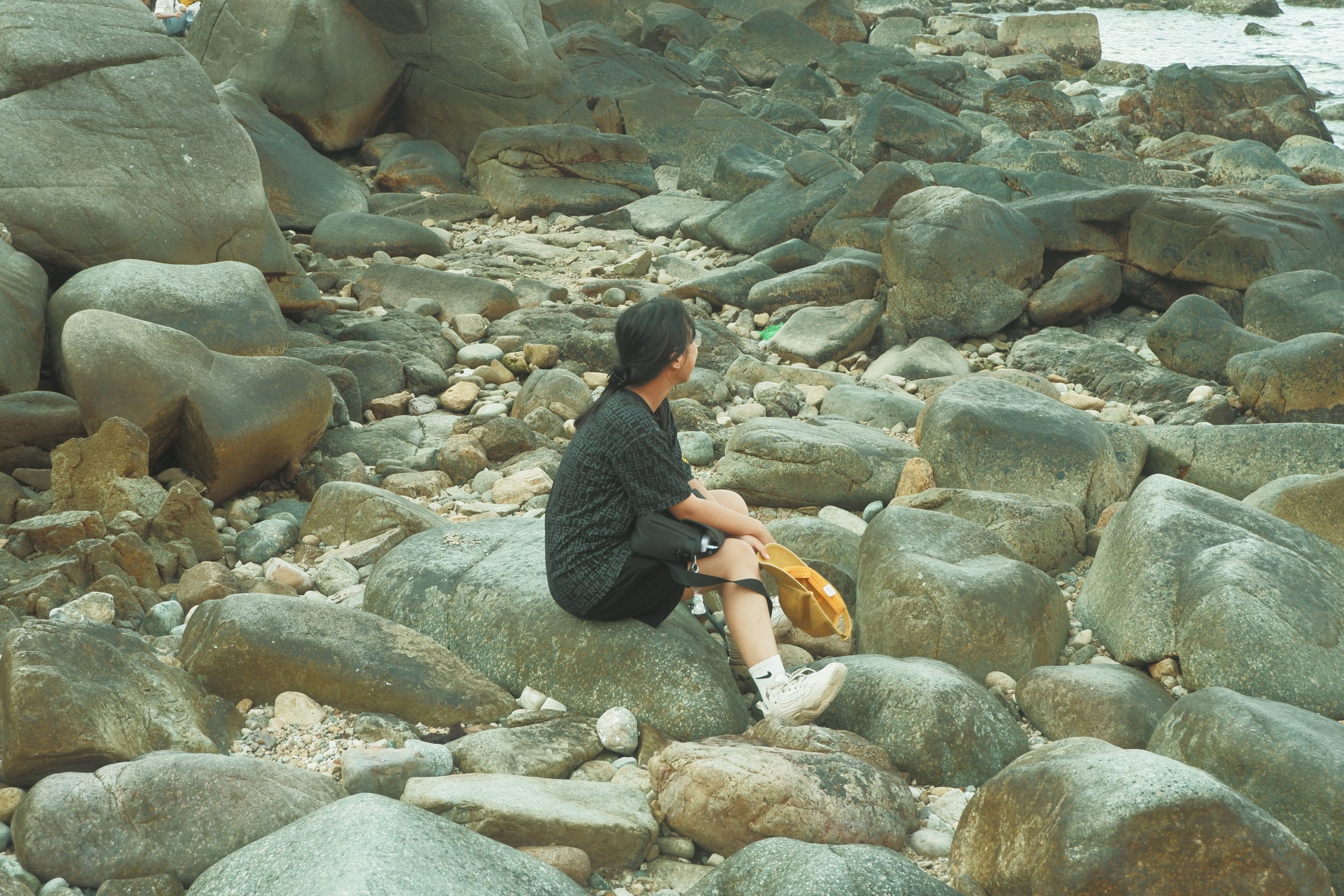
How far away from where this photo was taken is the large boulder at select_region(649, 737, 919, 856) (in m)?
3.24

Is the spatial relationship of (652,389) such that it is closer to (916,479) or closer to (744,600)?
(744,600)

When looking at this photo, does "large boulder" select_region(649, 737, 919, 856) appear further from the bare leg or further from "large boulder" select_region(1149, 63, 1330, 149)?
"large boulder" select_region(1149, 63, 1330, 149)

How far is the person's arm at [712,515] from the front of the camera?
3977 mm

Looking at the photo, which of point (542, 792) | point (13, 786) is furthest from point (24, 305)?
point (542, 792)

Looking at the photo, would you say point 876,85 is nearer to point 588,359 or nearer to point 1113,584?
point 588,359

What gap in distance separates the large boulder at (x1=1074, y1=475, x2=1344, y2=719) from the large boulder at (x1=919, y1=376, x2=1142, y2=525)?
1022 mm

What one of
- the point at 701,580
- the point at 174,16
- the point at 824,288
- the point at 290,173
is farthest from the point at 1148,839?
the point at 174,16

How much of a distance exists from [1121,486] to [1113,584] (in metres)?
1.63

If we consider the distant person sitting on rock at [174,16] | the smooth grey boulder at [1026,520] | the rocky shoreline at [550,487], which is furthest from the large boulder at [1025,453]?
the distant person sitting on rock at [174,16]

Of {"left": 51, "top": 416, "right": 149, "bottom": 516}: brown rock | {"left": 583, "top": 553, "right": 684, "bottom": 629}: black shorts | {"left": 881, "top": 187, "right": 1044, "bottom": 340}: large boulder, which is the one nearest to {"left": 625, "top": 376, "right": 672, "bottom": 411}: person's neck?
{"left": 583, "top": 553, "right": 684, "bottom": 629}: black shorts

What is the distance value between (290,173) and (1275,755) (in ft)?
37.9

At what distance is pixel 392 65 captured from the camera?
1505 cm

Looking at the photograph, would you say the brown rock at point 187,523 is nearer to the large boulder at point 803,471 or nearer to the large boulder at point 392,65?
the large boulder at point 803,471

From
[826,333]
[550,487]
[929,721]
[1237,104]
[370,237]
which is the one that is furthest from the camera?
[1237,104]
